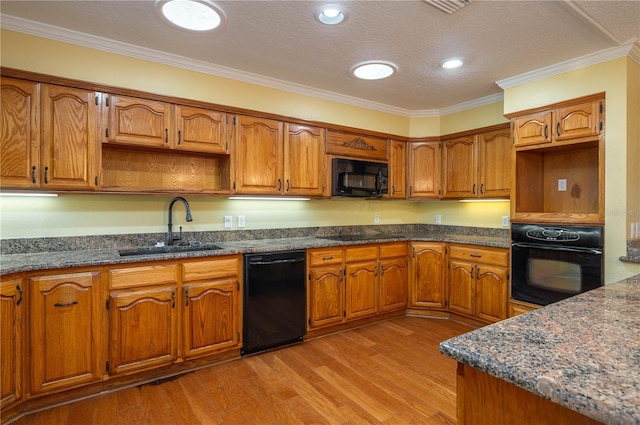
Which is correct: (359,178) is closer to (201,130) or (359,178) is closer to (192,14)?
(201,130)

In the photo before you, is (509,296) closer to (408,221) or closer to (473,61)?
(408,221)

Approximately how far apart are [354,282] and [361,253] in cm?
31

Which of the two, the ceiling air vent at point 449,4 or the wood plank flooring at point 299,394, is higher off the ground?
the ceiling air vent at point 449,4

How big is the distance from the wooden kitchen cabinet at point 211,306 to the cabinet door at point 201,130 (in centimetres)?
97

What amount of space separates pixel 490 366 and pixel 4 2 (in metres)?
3.20

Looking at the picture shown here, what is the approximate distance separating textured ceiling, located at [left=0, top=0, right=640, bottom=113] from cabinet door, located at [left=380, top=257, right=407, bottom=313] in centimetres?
196

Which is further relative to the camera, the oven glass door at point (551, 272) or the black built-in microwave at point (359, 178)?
the black built-in microwave at point (359, 178)

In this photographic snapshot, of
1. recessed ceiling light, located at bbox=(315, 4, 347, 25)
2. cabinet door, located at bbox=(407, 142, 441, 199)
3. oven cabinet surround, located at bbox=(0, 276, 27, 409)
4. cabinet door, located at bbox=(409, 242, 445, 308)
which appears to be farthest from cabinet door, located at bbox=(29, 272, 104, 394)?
cabinet door, located at bbox=(407, 142, 441, 199)

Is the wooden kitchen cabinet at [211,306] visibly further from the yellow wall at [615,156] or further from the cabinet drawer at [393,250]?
the yellow wall at [615,156]

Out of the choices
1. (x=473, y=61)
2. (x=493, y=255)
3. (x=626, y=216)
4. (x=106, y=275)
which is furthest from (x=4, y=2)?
(x=626, y=216)

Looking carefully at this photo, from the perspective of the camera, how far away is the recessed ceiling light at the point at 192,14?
212 centimetres

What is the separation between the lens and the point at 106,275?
2.28 m

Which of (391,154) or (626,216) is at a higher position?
(391,154)

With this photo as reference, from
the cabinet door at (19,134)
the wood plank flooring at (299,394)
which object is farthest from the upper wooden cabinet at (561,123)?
the cabinet door at (19,134)
